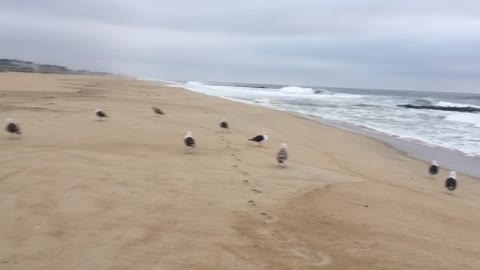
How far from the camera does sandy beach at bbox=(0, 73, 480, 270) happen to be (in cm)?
433

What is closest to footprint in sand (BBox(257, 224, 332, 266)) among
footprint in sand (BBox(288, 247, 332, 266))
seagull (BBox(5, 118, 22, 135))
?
footprint in sand (BBox(288, 247, 332, 266))

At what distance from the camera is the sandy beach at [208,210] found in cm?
433

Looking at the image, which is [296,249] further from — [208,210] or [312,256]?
[208,210]

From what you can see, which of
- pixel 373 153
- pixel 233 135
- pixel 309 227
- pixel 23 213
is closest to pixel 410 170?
pixel 373 153

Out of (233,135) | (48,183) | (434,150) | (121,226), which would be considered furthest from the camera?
(434,150)

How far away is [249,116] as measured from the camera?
20.1 meters

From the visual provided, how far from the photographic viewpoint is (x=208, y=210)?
18.5 feet

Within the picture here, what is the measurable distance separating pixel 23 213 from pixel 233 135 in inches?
348

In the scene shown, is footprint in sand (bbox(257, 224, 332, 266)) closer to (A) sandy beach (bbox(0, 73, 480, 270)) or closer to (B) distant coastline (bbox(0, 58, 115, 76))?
(A) sandy beach (bbox(0, 73, 480, 270))

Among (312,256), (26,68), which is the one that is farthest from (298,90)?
(312,256)

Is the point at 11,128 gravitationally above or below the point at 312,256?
above

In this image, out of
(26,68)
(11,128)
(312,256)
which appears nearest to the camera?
(312,256)

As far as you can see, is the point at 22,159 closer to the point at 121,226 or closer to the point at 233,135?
the point at 121,226

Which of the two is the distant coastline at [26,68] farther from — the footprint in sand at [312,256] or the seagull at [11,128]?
the footprint in sand at [312,256]
